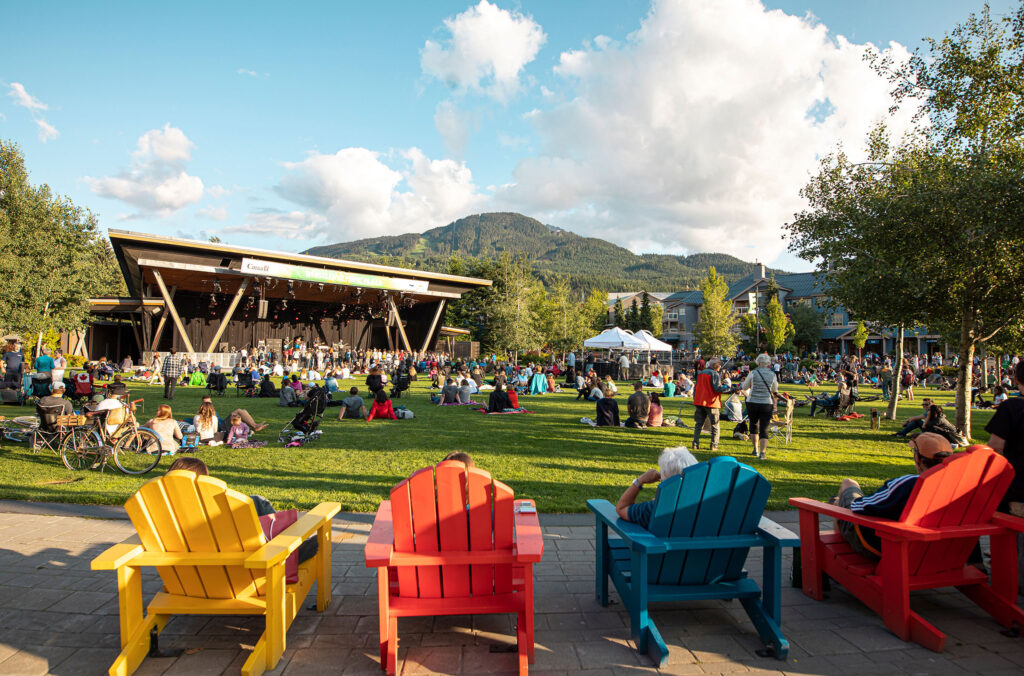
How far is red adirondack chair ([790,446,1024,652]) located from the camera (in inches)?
112

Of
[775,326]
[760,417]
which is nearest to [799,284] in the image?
[775,326]

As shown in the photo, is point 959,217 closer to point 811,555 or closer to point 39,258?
point 811,555

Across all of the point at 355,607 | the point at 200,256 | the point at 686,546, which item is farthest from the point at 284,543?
the point at 200,256

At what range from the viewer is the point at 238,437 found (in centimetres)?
884

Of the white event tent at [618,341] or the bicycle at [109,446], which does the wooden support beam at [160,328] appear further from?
the bicycle at [109,446]

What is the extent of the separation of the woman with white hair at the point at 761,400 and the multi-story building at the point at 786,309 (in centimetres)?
3019

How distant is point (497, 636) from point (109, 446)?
646 cm

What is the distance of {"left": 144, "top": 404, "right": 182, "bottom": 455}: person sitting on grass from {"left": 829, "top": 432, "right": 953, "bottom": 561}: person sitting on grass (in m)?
8.12

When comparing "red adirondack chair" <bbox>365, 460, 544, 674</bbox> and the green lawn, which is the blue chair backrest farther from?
the green lawn

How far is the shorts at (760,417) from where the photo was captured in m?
7.84

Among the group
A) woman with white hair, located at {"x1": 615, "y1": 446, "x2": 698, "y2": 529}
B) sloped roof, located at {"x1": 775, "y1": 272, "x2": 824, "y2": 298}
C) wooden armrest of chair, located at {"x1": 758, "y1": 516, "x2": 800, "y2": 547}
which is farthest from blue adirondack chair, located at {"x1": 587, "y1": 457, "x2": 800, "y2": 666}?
sloped roof, located at {"x1": 775, "y1": 272, "x2": 824, "y2": 298}

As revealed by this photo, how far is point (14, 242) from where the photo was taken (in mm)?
24672

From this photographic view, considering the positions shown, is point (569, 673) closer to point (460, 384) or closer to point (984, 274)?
point (984, 274)

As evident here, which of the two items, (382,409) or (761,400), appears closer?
(761,400)
